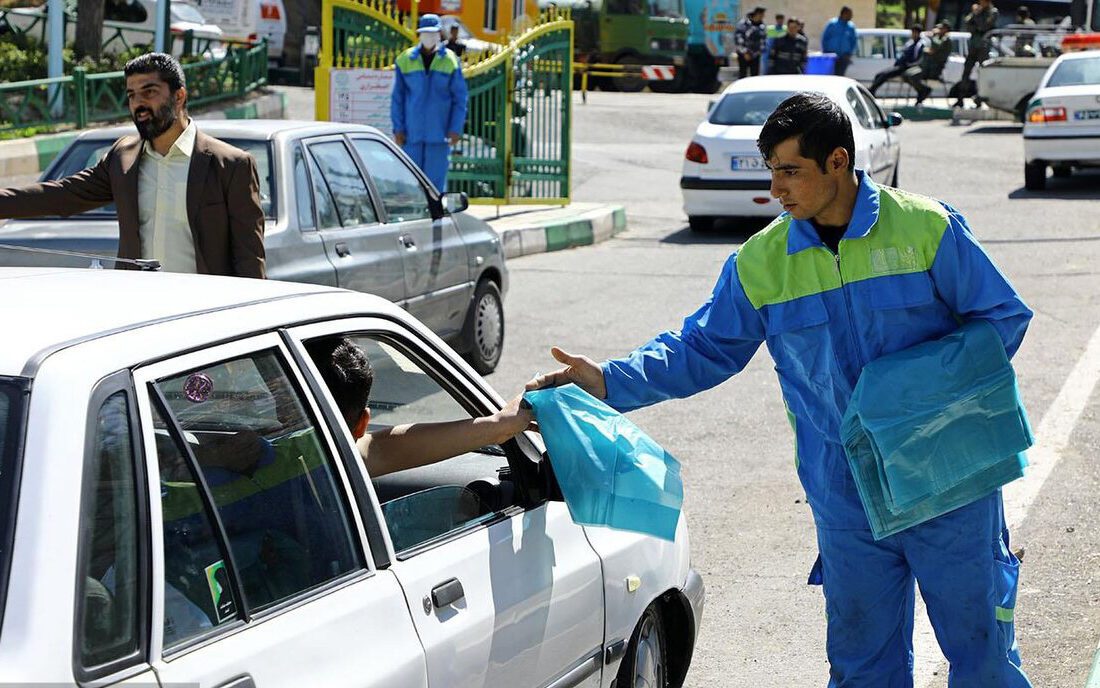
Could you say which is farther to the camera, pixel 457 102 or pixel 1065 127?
pixel 1065 127

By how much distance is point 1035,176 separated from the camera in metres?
18.8

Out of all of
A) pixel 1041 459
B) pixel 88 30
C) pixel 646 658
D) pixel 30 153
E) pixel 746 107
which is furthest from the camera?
pixel 88 30

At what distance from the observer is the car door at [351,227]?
771 centimetres

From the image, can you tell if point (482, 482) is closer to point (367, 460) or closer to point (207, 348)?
point (367, 460)

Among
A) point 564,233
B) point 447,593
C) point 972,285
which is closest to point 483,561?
point 447,593

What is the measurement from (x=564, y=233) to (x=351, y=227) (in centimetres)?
759

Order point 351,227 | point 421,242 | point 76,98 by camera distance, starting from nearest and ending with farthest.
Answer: point 351,227 → point 421,242 → point 76,98

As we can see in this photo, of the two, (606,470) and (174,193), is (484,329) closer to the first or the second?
(174,193)

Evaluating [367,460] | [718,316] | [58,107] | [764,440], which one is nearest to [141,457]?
[367,460]

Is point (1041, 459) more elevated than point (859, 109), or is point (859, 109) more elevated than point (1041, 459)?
point (859, 109)

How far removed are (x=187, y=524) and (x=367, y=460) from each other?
1.16m

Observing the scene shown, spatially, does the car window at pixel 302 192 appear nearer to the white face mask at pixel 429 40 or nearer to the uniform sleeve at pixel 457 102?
the uniform sleeve at pixel 457 102

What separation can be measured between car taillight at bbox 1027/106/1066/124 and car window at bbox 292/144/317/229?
41.7ft

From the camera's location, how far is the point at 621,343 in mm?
10148
